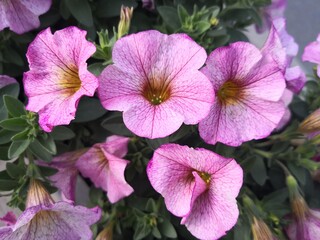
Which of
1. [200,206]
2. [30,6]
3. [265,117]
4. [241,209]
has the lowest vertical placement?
[241,209]

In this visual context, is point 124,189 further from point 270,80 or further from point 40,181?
point 270,80

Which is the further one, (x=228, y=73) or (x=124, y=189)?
(x=124, y=189)

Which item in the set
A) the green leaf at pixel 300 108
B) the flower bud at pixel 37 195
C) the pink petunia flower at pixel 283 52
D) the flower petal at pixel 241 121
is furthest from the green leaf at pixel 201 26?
the flower bud at pixel 37 195

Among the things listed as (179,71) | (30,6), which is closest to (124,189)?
(179,71)

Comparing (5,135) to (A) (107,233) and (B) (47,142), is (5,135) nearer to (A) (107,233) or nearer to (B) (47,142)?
(B) (47,142)

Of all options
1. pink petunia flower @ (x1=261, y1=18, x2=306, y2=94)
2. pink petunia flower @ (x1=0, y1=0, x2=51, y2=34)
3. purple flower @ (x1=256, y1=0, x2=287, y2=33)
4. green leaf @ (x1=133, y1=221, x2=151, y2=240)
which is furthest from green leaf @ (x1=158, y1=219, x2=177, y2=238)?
purple flower @ (x1=256, y1=0, x2=287, y2=33)

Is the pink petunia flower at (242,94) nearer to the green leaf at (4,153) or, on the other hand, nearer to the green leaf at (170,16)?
the green leaf at (170,16)

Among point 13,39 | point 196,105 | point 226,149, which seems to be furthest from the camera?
point 13,39
